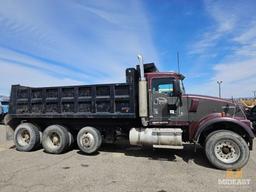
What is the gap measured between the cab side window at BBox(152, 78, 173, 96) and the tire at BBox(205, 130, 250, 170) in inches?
75.6

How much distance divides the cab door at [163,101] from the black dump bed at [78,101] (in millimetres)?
599

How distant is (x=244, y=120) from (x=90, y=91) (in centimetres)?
494

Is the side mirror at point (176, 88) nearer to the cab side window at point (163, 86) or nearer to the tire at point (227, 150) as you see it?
the cab side window at point (163, 86)

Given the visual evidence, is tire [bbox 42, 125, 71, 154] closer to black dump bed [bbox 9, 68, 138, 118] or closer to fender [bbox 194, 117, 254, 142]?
black dump bed [bbox 9, 68, 138, 118]

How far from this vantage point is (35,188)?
17.6 feet

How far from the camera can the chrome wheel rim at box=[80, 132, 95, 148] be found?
8523 mm

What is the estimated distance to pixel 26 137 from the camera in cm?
A: 975

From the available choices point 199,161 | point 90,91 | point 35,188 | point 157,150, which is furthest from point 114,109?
point 35,188

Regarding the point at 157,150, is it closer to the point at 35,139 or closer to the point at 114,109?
the point at 114,109

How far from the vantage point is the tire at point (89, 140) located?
27.8 feet

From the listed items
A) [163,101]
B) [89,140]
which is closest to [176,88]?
[163,101]

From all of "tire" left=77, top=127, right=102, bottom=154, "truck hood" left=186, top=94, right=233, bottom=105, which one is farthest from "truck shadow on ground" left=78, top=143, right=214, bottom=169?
"truck hood" left=186, top=94, right=233, bottom=105

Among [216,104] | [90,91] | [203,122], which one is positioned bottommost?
[203,122]

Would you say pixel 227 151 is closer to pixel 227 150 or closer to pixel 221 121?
pixel 227 150
